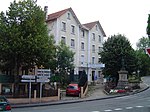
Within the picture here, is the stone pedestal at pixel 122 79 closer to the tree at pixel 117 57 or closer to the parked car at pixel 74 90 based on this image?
the tree at pixel 117 57

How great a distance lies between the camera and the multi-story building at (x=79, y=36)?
167ft

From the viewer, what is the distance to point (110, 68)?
4544 centimetres

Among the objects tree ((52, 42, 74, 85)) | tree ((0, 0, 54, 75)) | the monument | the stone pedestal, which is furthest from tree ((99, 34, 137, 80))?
tree ((0, 0, 54, 75))

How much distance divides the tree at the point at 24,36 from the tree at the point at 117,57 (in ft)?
54.5

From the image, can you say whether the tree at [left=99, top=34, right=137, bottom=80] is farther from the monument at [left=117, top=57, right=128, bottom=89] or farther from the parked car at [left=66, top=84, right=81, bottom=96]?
the parked car at [left=66, top=84, right=81, bottom=96]

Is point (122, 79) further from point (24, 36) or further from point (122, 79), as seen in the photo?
point (24, 36)

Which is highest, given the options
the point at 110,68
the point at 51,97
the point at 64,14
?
the point at 64,14

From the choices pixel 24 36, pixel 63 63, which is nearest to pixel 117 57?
pixel 63 63

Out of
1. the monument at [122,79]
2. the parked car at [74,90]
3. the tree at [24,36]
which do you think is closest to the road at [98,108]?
the tree at [24,36]

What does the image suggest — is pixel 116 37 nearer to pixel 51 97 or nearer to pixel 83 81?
pixel 83 81

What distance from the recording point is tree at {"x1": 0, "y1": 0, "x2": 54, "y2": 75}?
2877cm

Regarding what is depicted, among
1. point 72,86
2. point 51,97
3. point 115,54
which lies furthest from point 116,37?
point 51,97

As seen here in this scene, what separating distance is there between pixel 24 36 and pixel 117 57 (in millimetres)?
20028

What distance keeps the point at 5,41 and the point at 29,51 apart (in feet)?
8.85
